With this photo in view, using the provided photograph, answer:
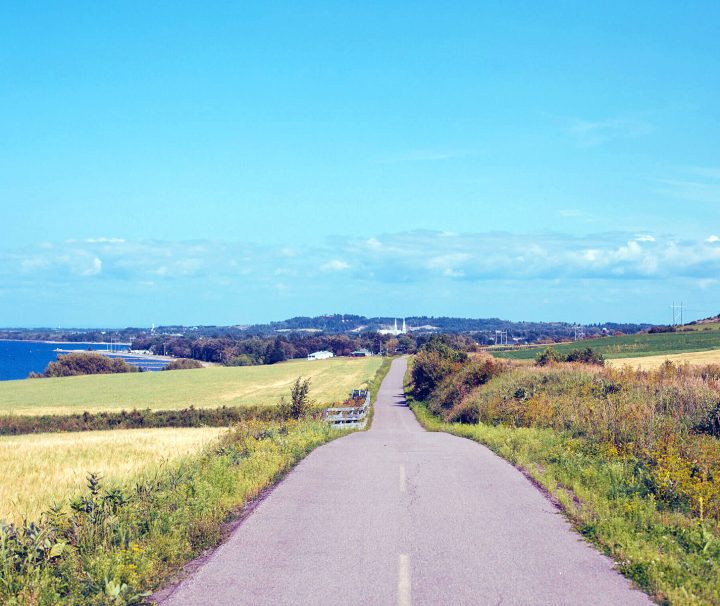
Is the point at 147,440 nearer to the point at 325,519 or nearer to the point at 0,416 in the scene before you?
the point at 325,519

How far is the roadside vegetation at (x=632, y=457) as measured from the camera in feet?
28.6

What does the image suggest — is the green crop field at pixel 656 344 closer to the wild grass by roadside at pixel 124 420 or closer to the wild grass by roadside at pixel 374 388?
the wild grass by roadside at pixel 374 388

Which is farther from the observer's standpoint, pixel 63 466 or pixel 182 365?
pixel 182 365

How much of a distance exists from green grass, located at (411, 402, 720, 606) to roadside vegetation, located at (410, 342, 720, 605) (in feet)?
0.06

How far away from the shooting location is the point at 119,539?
9.02 meters

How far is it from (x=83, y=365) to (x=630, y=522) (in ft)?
383

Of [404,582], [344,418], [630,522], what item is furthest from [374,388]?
[404,582]

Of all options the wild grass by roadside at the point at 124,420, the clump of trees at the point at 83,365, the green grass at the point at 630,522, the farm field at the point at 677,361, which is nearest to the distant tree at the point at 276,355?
the clump of trees at the point at 83,365

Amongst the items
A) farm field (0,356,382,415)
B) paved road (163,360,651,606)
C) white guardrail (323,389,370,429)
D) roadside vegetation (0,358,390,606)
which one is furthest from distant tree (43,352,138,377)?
paved road (163,360,651,606)

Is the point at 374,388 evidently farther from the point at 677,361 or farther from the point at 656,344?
the point at 656,344

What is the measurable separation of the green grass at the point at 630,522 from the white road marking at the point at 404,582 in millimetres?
2477

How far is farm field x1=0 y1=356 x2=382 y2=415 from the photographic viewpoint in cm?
5938

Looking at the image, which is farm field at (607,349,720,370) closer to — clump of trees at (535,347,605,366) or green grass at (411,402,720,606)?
clump of trees at (535,347,605,366)

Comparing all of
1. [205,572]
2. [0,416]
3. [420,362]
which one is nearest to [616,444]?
[205,572]
